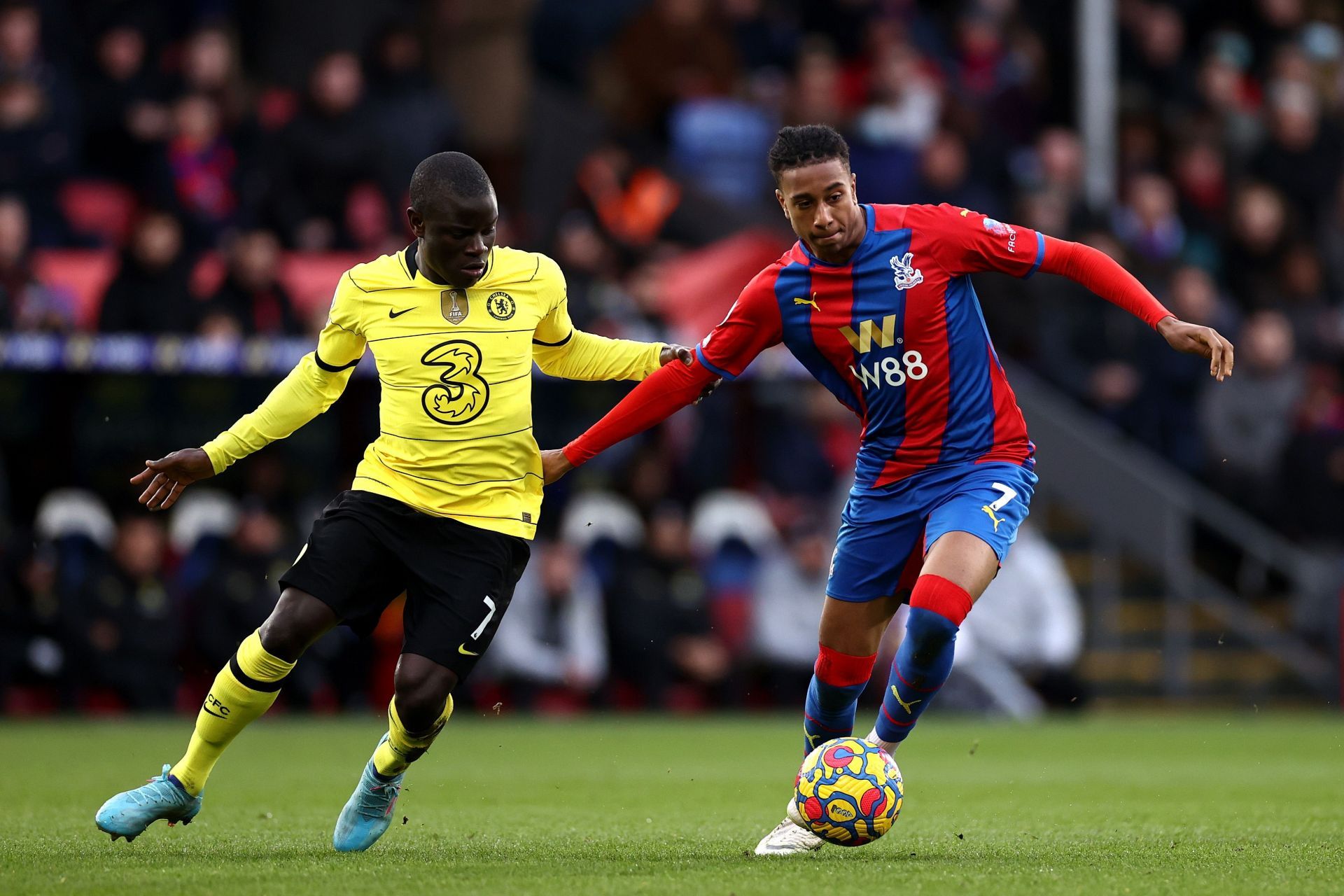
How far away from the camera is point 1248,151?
18.7 meters

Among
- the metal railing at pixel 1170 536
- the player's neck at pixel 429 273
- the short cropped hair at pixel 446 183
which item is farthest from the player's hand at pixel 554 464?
the metal railing at pixel 1170 536

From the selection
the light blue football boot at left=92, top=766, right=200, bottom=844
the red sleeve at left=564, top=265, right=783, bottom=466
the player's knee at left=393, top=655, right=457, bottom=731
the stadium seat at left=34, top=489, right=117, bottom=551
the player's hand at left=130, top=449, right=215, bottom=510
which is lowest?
the stadium seat at left=34, top=489, right=117, bottom=551

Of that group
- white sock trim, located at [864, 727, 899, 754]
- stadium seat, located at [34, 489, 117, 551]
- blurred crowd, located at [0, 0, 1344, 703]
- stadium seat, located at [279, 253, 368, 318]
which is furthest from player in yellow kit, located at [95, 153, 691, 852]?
stadium seat, located at [34, 489, 117, 551]

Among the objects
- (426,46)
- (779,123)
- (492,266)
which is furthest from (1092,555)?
(492,266)

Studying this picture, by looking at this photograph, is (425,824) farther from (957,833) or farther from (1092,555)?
(1092,555)

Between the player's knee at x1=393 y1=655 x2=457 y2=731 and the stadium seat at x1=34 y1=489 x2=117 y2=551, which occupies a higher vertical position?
the player's knee at x1=393 y1=655 x2=457 y2=731

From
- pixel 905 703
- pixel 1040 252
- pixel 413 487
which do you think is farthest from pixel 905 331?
pixel 413 487

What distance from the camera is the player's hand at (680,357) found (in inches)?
276

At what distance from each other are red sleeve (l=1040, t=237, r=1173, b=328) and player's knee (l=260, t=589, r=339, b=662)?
271cm

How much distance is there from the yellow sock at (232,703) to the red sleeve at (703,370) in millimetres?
1287

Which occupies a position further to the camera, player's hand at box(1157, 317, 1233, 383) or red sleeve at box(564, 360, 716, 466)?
red sleeve at box(564, 360, 716, 466)

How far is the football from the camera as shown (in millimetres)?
6281

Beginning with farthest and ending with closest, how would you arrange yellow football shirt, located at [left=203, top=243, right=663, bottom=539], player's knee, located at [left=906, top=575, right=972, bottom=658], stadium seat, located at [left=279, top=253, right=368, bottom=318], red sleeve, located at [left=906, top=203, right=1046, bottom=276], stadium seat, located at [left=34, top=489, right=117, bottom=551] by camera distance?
1. stadium seat, located at [left=279, top=253, right=368, bottom=318]
2. stadium seat, located at [left=34, top=489, right=117, bottom=551]
3. red sleeve, located at [left=906, top=203, right=1046, bottom=276]
4. yellow football shirt, located at [left=203, top=243, right=663, bottom=539]
5. player's knee, located at [left=906, top=575, right=972, bottom=658]

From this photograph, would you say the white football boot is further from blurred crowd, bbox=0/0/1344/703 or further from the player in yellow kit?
blurred crowd, bbox=0/0/1344/703
